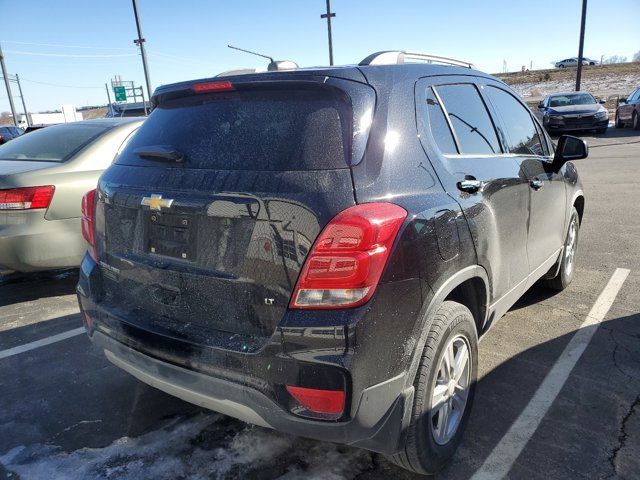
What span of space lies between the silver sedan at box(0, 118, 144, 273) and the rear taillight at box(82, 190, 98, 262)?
6.04 ft

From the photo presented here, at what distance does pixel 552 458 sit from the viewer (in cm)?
242

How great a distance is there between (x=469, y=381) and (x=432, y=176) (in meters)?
1.09

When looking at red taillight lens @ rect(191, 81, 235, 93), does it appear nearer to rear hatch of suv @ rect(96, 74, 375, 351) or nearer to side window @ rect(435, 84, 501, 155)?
rear hatch of suv @ rect(96, 74, 375, 351)

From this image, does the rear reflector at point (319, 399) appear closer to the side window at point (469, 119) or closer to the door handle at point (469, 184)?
the door handle at point (469, 184)

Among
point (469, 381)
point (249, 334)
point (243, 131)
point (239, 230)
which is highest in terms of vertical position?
point (243, 131)

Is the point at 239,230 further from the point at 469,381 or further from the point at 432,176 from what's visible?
the point at 469,381

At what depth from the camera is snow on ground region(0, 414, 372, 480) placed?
236 cm

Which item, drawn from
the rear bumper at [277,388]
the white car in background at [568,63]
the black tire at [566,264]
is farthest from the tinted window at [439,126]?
the white car in background at [568,63]

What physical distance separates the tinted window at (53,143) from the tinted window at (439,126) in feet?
11.9

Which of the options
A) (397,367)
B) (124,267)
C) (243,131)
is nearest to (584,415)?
(397,367)

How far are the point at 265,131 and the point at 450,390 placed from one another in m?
1.46

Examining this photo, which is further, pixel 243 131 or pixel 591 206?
pixel 591 206

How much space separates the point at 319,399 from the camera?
1847 mm

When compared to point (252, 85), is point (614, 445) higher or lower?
lower
